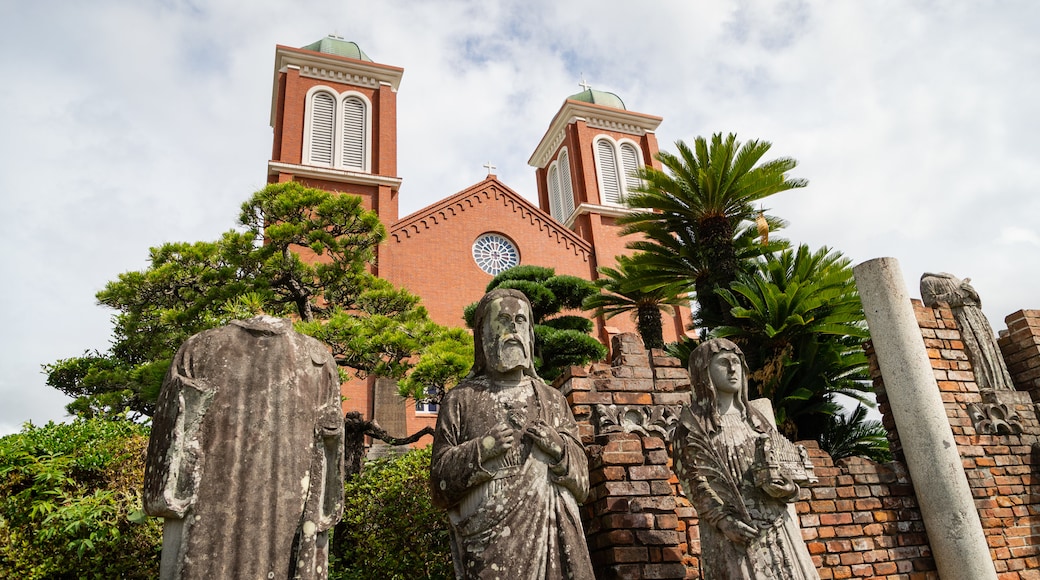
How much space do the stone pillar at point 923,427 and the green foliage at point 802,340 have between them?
11.2 ft

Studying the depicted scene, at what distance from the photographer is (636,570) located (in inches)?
179

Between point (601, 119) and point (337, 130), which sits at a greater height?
point (601, 119)

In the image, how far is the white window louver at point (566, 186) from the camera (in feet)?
100.0

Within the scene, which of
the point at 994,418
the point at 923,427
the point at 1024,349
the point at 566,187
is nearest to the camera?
the point at 923,427

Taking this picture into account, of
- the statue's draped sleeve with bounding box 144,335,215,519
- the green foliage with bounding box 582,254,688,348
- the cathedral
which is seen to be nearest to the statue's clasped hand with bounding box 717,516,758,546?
the statue's draped sleeve with bounding box 144,335,215,519

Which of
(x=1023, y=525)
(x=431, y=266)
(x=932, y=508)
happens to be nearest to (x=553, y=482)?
(x=932, y=508)

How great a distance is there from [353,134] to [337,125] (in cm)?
66

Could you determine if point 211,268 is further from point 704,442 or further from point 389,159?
point 389,159

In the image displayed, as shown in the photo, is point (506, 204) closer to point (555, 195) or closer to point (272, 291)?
point (555, 195)

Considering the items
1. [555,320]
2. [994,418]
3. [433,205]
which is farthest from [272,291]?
[433,205]

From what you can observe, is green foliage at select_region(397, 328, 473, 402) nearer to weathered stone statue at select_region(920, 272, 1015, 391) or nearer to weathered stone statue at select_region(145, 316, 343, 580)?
weathered stone statue at select_region(920, 272, 1015, 391)

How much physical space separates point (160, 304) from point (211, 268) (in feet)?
3.70

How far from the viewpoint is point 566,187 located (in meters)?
31.1

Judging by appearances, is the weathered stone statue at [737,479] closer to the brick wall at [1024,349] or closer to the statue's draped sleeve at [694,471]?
the statue's draped sleeve at [694,471]
